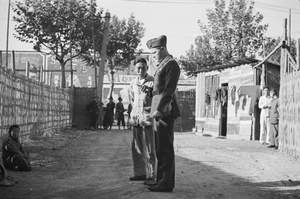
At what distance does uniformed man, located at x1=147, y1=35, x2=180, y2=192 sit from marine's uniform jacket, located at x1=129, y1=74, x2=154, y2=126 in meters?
0.75

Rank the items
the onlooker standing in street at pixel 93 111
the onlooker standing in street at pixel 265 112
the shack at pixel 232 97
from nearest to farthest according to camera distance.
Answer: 1. the onlooker standing in street at pixel 265 112
2. the shack at pixel 232 97
3. the onlooker standing in street at pixel 93 111

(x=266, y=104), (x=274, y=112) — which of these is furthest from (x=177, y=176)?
(x=266, y=104)

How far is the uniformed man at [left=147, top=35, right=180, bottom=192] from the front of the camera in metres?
7.04

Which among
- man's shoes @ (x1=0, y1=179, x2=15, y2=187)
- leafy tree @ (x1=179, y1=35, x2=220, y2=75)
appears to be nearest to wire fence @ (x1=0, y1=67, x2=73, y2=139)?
man's shoes @ (x1=0, y1=179, x2=15, y2=187)

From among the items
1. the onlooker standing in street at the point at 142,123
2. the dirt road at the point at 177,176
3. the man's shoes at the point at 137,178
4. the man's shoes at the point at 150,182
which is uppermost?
the onlooker standing in street at the point at 142,123

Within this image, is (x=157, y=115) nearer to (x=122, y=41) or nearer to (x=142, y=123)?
(x=142, y=123)

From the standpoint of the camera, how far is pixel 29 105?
51.0 feet

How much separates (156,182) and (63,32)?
1060 inches

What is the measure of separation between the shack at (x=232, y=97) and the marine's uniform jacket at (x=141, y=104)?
12.6m

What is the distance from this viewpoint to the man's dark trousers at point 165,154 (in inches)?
276

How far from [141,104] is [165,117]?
3.43ft

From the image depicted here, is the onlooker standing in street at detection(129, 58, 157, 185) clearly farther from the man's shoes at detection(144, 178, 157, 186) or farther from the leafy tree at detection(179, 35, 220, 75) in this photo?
the leafy tree at detection(179, 35, 220, 75)

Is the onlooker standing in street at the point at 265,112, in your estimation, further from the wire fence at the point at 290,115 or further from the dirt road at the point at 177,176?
the dirt road at the point at 177,176

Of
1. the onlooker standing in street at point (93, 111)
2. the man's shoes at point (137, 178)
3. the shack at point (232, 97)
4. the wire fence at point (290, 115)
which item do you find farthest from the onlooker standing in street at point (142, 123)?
the onlooker standing in street at point (93, 111)
